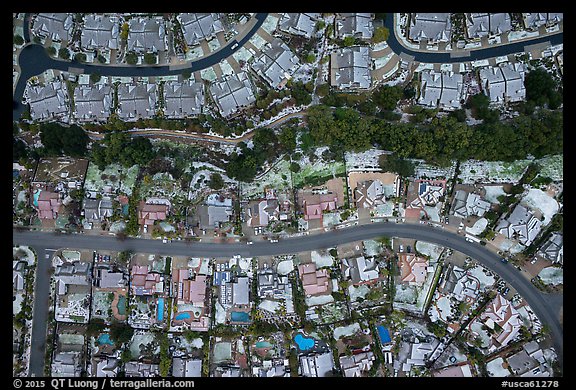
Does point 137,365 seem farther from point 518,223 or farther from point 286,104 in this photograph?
point 518,223

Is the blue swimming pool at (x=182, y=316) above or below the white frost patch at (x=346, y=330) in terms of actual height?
above

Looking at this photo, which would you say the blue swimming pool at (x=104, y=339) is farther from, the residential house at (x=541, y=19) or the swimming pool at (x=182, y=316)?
the residential house at (x=541, y=19)

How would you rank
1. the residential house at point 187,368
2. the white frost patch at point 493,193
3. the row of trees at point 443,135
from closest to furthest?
the row of trees at point 443,135 → the residential house at point 187,368 → the white frost patch at point 493,193

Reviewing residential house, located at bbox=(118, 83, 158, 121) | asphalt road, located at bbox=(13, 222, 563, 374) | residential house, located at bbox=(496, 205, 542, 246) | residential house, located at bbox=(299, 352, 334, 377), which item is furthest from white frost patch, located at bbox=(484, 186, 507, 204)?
residential house, located at bbox=(118, 83, 158, 121)

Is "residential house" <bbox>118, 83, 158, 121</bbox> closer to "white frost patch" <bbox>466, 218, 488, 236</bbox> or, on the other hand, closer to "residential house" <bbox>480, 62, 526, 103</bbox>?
"residential house" <bbox>480, 62, 526, 103</bbox>

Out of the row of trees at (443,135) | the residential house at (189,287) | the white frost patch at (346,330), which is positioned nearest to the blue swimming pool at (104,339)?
the residential house at (189,287)

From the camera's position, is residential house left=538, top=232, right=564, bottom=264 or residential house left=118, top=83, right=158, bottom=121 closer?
residential house left=538, top=232, right=564, bottom=264
